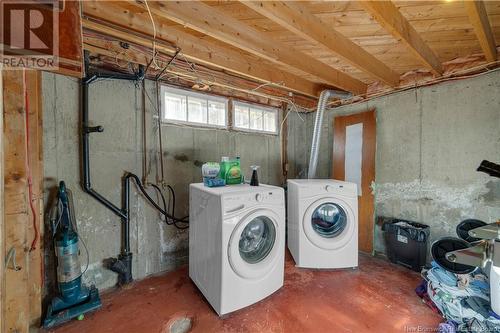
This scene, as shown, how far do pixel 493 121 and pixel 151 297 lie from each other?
3.41 metres

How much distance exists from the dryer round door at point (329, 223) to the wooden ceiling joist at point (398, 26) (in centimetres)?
144

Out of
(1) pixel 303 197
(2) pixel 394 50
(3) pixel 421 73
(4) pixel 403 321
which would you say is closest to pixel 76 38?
(1) pixel 303 197

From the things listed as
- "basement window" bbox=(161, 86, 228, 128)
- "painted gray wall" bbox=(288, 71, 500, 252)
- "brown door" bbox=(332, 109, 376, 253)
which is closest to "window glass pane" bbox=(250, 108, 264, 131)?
"basement window" bbox=(161, 86, 228, 128)

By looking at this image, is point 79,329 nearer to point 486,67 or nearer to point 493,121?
point 493,121

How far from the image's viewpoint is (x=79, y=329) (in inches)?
59.6

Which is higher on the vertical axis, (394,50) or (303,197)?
(394,50)

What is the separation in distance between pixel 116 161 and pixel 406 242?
119 inches

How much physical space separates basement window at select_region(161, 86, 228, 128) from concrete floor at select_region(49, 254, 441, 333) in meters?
1.68

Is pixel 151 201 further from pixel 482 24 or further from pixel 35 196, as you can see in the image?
pixel 482 24

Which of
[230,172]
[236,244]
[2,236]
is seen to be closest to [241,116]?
[230,172]

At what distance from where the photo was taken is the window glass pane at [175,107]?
7.61ft

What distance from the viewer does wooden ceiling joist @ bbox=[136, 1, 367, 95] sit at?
1.29 m

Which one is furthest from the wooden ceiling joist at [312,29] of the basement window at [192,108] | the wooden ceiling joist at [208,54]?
the basement window at [192,108]

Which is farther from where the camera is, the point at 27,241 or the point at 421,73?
the point at 421,73
